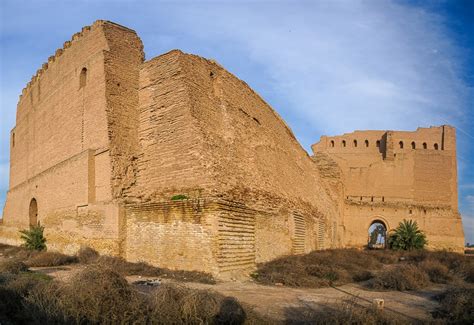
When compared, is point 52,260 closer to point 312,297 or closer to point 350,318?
point 312,297

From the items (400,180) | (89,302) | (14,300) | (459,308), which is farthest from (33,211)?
(400,180)

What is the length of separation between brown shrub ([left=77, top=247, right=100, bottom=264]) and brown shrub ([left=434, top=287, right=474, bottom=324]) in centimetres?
809

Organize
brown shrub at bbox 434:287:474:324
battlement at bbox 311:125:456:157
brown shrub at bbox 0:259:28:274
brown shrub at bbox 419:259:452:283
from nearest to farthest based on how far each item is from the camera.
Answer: brown shrub at bbox 434:287:474:324 → brown shrub at bbox 0:259:28:274 → brown shrub at bbox 419:259:452:283 → battlement at bbox 311:125:456:157

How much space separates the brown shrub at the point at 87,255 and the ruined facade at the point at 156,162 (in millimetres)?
211

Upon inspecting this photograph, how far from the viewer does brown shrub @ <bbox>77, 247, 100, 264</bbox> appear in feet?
34.8

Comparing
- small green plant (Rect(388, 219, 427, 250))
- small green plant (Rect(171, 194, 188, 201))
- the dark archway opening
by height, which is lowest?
small green plant (Rect(388, 219, 427, 250))

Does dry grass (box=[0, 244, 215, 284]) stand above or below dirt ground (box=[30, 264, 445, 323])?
above

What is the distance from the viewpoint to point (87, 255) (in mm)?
10742

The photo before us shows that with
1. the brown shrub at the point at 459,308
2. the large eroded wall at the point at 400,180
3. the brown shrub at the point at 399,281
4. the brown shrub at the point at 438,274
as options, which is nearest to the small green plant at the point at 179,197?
the brown shrub at the point at 399,281

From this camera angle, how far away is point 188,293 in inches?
201

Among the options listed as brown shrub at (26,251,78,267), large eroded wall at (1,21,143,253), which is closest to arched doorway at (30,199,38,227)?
large eroded wall at (1,21,143,253)

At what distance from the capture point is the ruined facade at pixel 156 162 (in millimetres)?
9719

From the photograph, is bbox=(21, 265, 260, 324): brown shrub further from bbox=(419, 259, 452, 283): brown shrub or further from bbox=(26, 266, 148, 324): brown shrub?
bbox=(419, 259, 452, 283): brown shrub

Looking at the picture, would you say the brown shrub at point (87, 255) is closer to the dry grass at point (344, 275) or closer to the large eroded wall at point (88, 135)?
the large eroded wall at point (88, 135)
